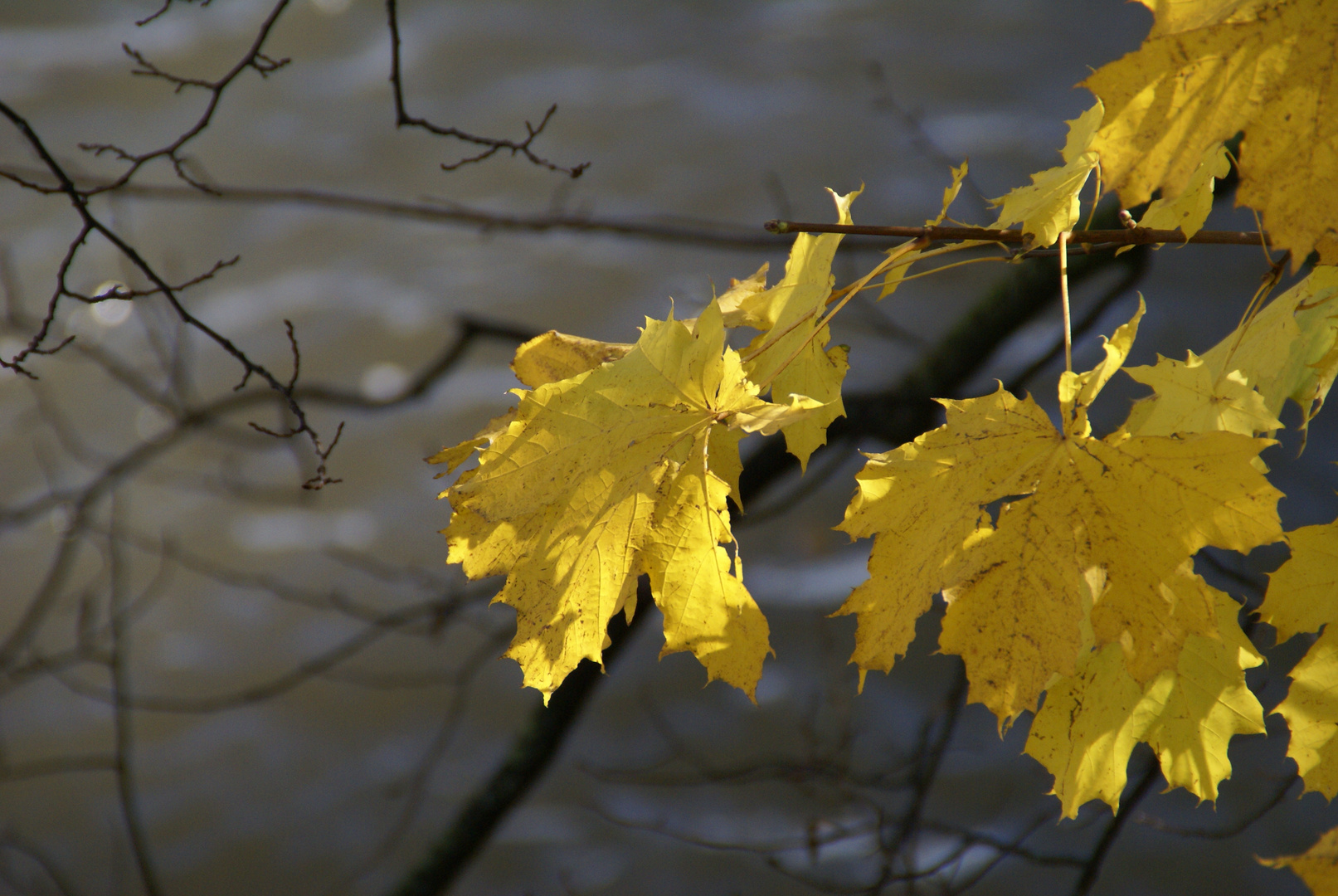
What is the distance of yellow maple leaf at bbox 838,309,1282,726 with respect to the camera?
596mm

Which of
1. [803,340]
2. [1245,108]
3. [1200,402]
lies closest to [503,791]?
[803,340]

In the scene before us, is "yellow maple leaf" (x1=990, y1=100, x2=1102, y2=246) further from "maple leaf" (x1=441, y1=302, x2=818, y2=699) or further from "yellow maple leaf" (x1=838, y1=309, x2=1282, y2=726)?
"maple leaf" (x1=441, y1=302, x2=818, y2=699)

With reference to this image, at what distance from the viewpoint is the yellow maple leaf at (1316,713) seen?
2.45ft

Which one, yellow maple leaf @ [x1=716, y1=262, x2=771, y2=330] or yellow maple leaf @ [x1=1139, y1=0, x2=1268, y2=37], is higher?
yellow maple leaf @ [x1=1139, y1=0, x2=1268, y2=37]

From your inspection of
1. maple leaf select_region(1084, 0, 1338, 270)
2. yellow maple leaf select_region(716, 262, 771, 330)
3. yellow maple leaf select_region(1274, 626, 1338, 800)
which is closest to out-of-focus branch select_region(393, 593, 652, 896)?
yellow maple leaf select_region(716, 262, 771, 330)

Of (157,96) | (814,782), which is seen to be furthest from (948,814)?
(157,96)

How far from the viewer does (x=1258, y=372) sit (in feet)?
2.49

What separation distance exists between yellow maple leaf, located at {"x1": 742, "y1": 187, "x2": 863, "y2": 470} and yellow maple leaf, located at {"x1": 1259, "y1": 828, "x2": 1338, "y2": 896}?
481 millimetres

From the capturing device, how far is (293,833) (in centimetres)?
267

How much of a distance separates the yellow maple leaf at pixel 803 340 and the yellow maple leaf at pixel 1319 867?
48cm

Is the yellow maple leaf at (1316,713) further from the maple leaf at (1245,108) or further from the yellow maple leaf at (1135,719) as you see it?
the maple leaf at (1245,108)

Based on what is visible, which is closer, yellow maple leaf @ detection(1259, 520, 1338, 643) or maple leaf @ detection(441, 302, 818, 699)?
maple leaf @ detection(441, 302, 818, 699)

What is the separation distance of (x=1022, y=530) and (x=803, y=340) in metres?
0.22

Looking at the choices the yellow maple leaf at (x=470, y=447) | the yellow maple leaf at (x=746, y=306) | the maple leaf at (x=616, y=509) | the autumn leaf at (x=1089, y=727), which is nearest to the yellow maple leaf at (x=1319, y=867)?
the autumn leaf at (x=1089, y=727)
